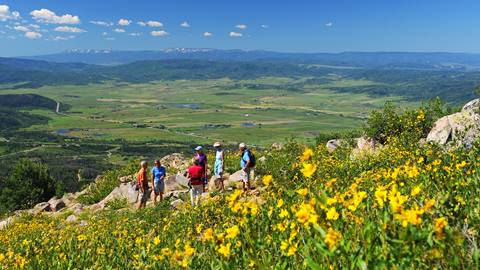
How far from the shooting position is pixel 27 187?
33.5m

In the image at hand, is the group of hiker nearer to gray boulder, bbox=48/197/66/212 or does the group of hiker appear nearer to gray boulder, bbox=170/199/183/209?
gray boulder, bbox=170/199/183/209

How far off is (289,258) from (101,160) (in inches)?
5470

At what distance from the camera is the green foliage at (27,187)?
32.4 meters

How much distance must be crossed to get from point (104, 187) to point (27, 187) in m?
11.9

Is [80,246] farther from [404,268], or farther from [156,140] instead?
[156,140]

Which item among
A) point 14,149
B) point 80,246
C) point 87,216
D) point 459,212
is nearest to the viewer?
point 459,212

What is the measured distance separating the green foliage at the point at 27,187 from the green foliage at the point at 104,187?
7.50 metres

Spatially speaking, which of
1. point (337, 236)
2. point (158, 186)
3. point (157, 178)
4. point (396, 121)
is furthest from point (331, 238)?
point (396, 121)

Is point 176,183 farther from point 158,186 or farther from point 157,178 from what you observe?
point 157,178

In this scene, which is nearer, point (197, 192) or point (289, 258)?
point (289, 258)

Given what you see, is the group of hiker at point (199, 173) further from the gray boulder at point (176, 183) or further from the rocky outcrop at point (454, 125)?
the rocky outcrop at point (454, 125)

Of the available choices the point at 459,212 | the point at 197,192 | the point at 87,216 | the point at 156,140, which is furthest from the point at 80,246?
the point at 156,140

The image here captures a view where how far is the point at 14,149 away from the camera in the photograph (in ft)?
527

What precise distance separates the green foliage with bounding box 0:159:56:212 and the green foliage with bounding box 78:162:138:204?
750 centimetres
